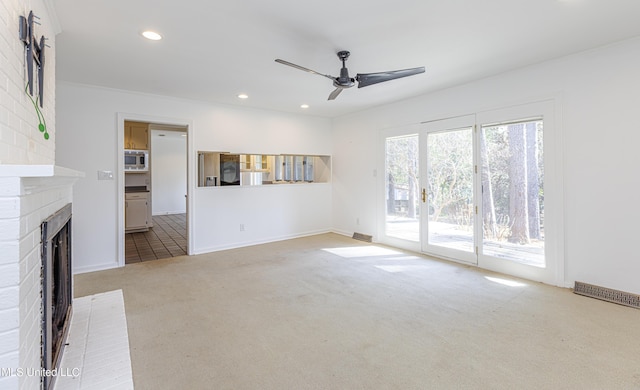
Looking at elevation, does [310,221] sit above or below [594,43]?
below

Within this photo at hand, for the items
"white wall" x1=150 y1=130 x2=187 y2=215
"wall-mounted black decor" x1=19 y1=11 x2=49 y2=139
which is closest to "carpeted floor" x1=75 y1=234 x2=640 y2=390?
"wall-mounted black decor" x1=19 y1=11 x2=49 y2=139

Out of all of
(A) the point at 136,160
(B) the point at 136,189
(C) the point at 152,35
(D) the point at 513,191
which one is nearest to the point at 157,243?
(B) the point at 136,189

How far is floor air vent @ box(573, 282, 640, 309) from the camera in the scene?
2891mm

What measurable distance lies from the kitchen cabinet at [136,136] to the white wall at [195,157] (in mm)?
2484

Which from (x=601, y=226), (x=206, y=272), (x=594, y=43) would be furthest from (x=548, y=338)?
(x=206, y=272)

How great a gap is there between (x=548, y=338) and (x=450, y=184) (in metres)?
2.48

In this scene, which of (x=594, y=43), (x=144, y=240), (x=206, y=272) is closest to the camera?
(x=594, y=43)

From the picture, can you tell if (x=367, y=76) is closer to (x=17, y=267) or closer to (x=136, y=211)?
(x=17, y=267)

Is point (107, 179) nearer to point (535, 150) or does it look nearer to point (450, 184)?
point (450, 184)

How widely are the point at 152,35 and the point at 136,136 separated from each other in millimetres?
4854

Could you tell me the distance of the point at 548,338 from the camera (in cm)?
231

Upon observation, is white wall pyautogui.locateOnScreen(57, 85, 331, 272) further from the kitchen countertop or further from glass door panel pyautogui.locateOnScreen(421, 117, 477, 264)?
the kitchen countertop

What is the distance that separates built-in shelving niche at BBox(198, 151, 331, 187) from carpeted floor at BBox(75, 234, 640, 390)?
1833mm

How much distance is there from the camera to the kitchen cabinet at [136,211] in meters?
6.68
